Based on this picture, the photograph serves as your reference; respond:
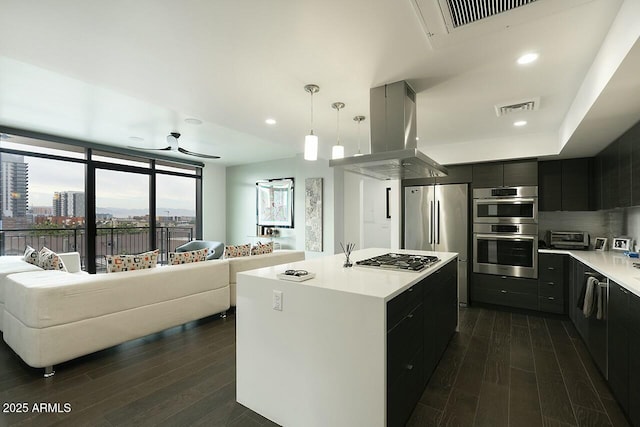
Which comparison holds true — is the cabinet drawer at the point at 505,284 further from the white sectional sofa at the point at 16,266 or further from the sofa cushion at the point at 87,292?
the white sectional sofa at the point at 16,266

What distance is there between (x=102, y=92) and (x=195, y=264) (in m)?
2.16

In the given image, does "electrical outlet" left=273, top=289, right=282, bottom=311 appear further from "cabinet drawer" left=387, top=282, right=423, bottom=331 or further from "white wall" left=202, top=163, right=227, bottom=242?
"white wall" left=202, top=163, right=227, bottom=242

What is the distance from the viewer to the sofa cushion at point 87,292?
233 centimetres

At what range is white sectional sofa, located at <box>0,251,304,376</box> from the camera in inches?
91.7

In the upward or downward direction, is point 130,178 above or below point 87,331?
above

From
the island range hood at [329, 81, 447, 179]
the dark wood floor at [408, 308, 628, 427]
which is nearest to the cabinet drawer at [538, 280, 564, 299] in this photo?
the dark wood floor at [408, 308, 628, 427]

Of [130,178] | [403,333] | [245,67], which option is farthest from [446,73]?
[130,178]

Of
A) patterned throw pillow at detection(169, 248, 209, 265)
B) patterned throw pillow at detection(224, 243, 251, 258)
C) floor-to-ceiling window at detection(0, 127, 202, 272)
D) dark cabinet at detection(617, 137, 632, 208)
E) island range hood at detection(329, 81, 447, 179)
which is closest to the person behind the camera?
island range hood at detection(329, 81, 447, 179)

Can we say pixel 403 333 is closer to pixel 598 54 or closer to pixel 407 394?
pixel 407 394

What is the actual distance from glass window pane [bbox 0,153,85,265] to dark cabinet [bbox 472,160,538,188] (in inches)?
274

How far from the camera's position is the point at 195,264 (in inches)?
137

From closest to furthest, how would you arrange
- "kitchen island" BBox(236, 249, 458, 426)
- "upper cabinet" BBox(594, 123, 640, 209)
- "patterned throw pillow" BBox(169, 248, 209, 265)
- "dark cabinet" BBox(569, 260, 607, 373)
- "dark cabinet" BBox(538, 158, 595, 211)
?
"kitchen island" BBox(236, 249, 458, 426) < "dark cabinet" BBox(569, 260, 607, 373) < "upper cabinet" BBox(594, 123, 640, 209) < "patterned throw pillow" BBox(169, 248, 209, 265) < "dark cabinet" BBox(538, 158, 595, 211)

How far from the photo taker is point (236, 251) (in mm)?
4129

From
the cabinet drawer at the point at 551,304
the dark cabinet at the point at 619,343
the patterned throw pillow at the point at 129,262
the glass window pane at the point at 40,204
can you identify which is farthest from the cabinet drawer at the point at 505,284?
the glass window pane at the point at 40,204
